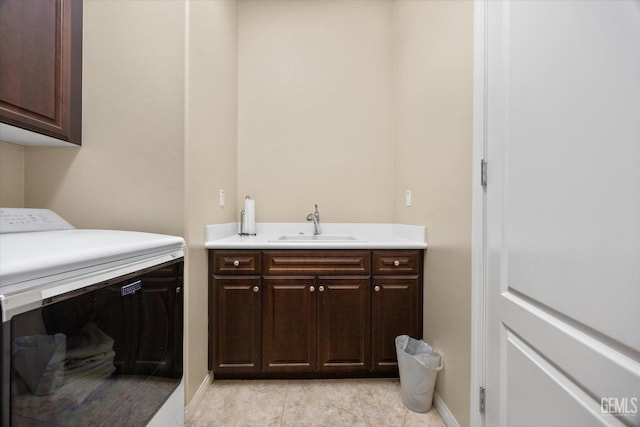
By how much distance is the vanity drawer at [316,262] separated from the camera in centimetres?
163

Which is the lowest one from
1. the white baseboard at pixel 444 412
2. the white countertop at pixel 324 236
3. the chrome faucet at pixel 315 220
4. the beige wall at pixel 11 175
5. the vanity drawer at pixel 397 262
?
the white baseboard at pixel 444 412

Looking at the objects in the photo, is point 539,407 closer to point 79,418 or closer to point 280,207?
point 79,418

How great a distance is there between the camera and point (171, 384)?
1080 millimetres

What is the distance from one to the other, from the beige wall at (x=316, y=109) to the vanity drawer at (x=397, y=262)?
0.59 meters

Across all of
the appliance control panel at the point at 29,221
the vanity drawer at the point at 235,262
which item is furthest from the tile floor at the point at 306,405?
the appliance control panel at the point at 29,221

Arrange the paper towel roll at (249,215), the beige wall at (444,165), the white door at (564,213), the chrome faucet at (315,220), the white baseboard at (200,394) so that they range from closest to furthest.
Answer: the white door at (564,213), the beige wall at (444,165), the white baseboard at (200,394), the paper towel roll at (249,215), the chrome faucet at (315,220)

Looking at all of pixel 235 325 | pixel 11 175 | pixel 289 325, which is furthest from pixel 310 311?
pixel 11 175

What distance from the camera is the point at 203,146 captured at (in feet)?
4.94

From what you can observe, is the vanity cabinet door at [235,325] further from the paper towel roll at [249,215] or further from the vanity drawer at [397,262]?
the vanity drawer at [397,262]

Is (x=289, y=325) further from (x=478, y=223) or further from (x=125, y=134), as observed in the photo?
(x=125, y=134)

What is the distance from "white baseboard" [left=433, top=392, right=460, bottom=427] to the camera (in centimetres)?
127

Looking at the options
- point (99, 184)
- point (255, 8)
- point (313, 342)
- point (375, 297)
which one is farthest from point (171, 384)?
point (255, 8)

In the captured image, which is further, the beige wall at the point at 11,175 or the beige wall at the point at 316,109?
the beige wall at the point at 316,109

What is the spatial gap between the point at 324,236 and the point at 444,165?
41.2 inches
